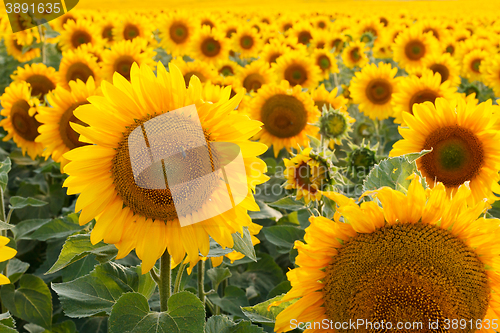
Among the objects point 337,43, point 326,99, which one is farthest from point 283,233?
point 337,43

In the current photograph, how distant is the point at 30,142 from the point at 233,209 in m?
3.27

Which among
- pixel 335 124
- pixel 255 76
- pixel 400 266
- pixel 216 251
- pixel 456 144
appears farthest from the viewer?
pixel 255 76

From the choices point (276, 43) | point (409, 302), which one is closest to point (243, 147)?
point (409, 302)

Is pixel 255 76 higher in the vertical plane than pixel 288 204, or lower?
higher

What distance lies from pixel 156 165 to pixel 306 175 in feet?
5.05

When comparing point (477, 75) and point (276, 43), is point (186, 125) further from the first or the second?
point (477, 75)

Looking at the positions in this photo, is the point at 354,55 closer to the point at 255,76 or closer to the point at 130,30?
the point at 255,76

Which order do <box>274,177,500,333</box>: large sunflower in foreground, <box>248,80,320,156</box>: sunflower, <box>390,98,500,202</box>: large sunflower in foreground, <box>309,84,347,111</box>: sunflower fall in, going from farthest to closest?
1. <box>309,84,347,111</box>: sunflower
2. <box>248,80,320,156</box>: sunflower
3. <box>390,98,500,202</box>: large sunflower in foreground
4. <box>274,177,500,333</box>: large sunflower in foreground

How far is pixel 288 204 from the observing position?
111 inches

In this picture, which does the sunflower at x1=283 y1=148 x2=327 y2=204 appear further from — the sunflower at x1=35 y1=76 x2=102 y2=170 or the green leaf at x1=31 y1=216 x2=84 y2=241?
the sunflower at x1=35 y1=76 x2=102 y2=170

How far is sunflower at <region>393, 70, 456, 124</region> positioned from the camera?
3.93 meters

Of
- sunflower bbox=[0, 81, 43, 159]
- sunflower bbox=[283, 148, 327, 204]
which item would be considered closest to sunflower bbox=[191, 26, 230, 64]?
sunflower bbox=[0, 81, 43, 159]

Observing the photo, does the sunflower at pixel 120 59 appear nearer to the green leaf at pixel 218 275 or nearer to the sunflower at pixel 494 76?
the green leaf at pixel 218 275

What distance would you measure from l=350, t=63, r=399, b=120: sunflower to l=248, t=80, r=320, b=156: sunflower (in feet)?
3.88
